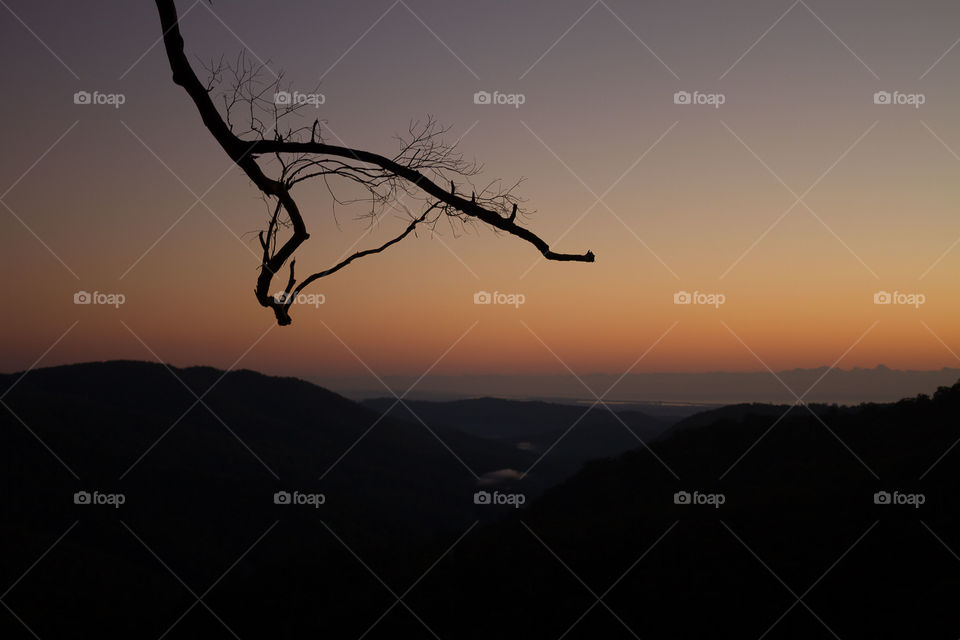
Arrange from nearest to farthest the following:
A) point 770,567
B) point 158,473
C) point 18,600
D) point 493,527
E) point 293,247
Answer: point 293,247 < point 770,567 < point 493,527 < point 18,600 < point 158,473

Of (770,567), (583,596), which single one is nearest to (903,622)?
(770,567)

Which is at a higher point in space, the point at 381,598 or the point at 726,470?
the point at 726,470

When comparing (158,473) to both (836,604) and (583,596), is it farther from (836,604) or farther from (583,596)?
(836,604)

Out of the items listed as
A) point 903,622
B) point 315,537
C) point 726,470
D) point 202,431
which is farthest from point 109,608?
point 202,431

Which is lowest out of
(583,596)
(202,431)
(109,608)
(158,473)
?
(109,608)

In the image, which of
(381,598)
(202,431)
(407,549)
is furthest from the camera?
(202,431)

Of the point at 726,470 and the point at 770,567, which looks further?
the point at 726,470

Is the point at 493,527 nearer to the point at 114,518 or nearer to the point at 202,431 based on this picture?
the point at 114,518
